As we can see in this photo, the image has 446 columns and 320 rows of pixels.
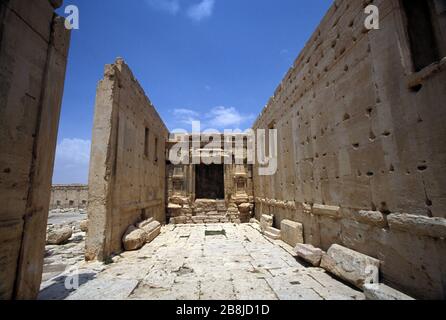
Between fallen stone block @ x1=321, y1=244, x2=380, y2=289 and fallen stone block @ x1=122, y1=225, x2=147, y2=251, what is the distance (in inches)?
180

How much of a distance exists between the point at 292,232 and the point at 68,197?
25.3 metres

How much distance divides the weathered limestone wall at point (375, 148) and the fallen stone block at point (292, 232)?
20 centimetres

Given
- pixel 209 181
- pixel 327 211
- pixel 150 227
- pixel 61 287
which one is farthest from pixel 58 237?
pixel 209 181

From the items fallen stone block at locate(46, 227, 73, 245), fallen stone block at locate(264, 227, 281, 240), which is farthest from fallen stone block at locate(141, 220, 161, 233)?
fallen stone block at locate(264, 227, 281, 240)

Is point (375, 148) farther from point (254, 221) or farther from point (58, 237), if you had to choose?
point (254, 221)

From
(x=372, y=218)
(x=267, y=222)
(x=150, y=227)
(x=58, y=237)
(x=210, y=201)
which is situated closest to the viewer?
(x=372, y=218)

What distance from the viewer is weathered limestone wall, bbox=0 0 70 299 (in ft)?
8.29

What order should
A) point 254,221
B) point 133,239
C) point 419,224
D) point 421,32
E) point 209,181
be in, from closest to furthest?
point 419,224
point 421,32
point 133,239
point 254,221
point 209,181

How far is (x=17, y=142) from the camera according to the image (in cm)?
269

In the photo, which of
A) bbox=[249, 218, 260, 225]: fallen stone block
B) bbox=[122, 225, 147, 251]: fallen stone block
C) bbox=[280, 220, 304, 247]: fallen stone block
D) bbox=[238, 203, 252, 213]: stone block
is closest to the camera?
bbox=[280, 220, 304, 247]: fallen stone block

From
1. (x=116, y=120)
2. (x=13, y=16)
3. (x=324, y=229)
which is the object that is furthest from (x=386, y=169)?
(x=116, y=120)

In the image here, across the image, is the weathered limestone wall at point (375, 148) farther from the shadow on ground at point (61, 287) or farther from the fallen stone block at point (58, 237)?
the fallen stone block at point (58, 237)

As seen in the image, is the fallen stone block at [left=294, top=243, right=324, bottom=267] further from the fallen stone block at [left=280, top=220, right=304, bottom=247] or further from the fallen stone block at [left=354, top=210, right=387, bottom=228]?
the fallen stone block at [left=354, top=210, right=387, bottom=228]

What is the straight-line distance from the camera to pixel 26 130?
283cm
